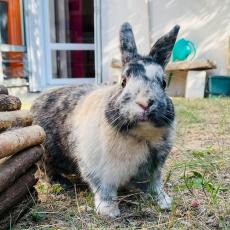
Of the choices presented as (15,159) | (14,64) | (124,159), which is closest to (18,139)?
(15,159)

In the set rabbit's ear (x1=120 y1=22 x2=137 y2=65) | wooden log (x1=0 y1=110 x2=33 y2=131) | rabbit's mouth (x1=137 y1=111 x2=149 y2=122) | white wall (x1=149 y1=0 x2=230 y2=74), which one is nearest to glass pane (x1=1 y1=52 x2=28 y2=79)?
white wall (x1=149 y1=0 x2=230 y2=74)

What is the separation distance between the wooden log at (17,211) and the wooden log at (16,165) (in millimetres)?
136

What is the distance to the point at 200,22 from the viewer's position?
716 centimetres

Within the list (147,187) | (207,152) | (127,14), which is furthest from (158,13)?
(147,187)

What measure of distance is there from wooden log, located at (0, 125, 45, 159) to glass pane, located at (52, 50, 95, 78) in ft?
17.5

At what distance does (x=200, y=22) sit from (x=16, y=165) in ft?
18.7

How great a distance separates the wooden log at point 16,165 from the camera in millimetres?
1908

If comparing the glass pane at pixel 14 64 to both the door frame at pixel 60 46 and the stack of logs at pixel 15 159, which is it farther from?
the stack of logs at pixel 15 159

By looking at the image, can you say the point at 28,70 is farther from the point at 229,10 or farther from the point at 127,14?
the point at 229,10

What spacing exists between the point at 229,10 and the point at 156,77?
5.39 m

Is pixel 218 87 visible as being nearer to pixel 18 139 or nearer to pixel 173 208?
pixel 173 208

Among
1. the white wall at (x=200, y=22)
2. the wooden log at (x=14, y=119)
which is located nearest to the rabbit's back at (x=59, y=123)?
the wooden log at (x=14, y=119)

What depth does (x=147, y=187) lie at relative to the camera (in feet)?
7.86

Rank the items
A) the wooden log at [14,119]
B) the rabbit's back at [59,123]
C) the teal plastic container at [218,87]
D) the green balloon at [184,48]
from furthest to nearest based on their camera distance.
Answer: the green balloon at [184,48] < the teal plastic container at [218,87] < the rabbit's back at [59,123] < the wooden log at [14,119]
